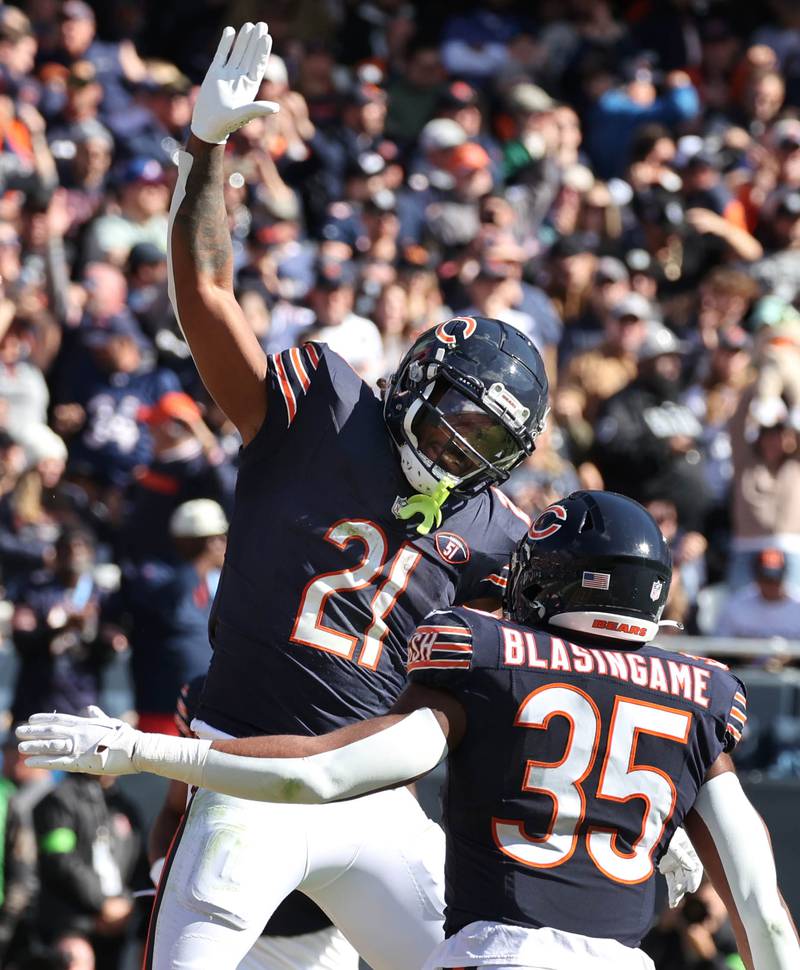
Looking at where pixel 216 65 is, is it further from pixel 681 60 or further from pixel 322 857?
pixel 681 60

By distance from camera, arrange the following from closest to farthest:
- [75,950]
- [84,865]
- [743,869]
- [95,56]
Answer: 1. [743,869]
2. [75,950]
3. [84,865]
4. [95,56]

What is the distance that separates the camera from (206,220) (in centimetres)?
401

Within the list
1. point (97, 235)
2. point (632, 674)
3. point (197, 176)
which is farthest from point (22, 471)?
point (632, 674)

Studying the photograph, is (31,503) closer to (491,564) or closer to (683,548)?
(683,548)

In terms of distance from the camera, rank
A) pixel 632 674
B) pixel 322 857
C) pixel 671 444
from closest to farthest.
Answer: pixel 632 674 → pixel 322 857 → pixel 671 444

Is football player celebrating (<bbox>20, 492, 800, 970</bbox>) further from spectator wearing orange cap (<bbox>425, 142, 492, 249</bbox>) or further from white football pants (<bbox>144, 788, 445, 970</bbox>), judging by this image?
spectator wearing orange cap (<bbox>425, 142, 492, 249</bbox>)

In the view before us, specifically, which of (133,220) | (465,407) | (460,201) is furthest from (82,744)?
(460,201)

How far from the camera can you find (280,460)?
4000 mm

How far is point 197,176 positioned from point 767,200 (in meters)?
7.67

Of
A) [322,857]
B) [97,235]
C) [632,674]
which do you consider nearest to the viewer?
[632,674]

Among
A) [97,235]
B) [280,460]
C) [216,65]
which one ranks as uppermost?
[216,65]

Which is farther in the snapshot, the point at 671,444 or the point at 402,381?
the point at 671,444

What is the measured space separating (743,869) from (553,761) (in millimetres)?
449

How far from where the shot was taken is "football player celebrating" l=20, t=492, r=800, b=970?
3.18 meters
